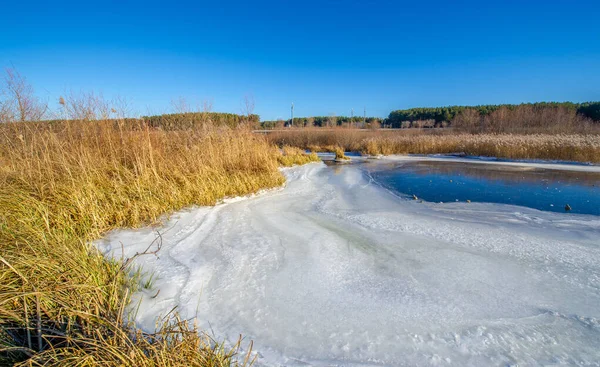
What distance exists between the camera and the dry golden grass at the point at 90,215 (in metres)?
1.26

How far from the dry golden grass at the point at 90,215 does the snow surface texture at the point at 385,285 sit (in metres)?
0.32

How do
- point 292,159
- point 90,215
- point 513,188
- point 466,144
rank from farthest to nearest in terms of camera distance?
point 466,144
point 292,159
point 513,188
point 90,215

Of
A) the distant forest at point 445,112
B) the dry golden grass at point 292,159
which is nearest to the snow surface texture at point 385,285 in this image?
the dry golden grass at point 292,159

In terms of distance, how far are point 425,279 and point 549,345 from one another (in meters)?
0.87

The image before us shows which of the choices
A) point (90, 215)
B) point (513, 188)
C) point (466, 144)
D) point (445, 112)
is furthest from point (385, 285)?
point (445, 112)

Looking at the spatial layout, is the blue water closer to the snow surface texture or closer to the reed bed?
the snow surface texture

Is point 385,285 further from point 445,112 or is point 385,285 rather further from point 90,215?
point 445,112

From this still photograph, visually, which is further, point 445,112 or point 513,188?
point 445,112

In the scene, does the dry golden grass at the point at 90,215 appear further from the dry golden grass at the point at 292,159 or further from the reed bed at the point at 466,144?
the reed bed at the point at 466,144

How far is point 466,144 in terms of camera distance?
615 inches

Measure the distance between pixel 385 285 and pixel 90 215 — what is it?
131 inches

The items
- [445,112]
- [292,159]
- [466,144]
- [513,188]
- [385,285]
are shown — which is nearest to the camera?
[385,285]

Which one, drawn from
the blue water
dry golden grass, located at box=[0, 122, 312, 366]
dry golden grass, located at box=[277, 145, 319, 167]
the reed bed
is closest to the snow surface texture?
dry golden grass, located at box=[0, 122, 312, 366]

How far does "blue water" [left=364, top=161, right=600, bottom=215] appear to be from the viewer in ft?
17.2
